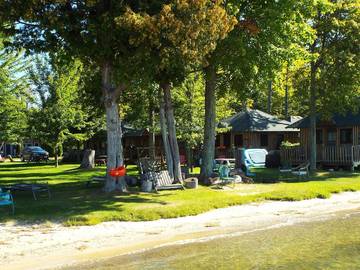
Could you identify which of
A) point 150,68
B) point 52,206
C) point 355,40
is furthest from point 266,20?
point 52,206

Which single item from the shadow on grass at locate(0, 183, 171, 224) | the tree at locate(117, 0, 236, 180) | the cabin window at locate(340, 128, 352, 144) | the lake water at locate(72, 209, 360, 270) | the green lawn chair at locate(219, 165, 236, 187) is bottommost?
the lake water at locate(72, 209, 360, 270)

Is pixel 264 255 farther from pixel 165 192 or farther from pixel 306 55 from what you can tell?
pixel 306 55

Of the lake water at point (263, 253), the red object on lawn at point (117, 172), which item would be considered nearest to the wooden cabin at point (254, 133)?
the red object on lawn at point (117, 172)

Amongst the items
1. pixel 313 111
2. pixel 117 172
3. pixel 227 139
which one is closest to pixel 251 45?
pixel 117 172

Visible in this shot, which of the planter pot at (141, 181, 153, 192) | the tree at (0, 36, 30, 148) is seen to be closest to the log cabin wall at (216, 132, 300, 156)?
the tree at (0, 36, 30, 148)

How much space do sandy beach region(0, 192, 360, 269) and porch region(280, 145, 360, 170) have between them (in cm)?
1488

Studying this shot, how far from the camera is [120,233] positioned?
13.5 m

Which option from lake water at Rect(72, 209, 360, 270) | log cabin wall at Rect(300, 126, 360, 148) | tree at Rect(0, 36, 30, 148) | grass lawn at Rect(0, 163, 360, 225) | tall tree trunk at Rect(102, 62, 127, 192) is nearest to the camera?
lake water at Rect(72, 209, 360, 270)

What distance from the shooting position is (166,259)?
37.7 feet

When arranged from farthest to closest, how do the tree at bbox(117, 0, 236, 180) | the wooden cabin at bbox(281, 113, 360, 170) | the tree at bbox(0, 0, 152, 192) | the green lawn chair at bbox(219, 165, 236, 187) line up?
the wooden cabin at bbox(281, 113, 360, 170), the green lawn chair at bbox(219, 165, 236, 187), the tree at bbox(0, 0, 152, 192), the tree at bbox(117, 0, 236, 180)

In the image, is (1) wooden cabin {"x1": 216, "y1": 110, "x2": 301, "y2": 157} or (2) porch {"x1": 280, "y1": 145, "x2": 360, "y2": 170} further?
(1) wooden cabin {"x1": 216, "y1": 110, "x2": 301, "y2": 157}

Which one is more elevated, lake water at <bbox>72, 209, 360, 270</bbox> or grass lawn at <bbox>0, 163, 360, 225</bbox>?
grass lawn at <bbox>0, 163, 360, 225</bbox>

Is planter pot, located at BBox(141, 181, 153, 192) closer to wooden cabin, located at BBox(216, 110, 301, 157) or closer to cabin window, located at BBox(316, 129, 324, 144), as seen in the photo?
cabin window, located at BBox(316, 129, 324, 144)

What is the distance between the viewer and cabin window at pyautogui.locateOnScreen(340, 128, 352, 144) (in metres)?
35.1
